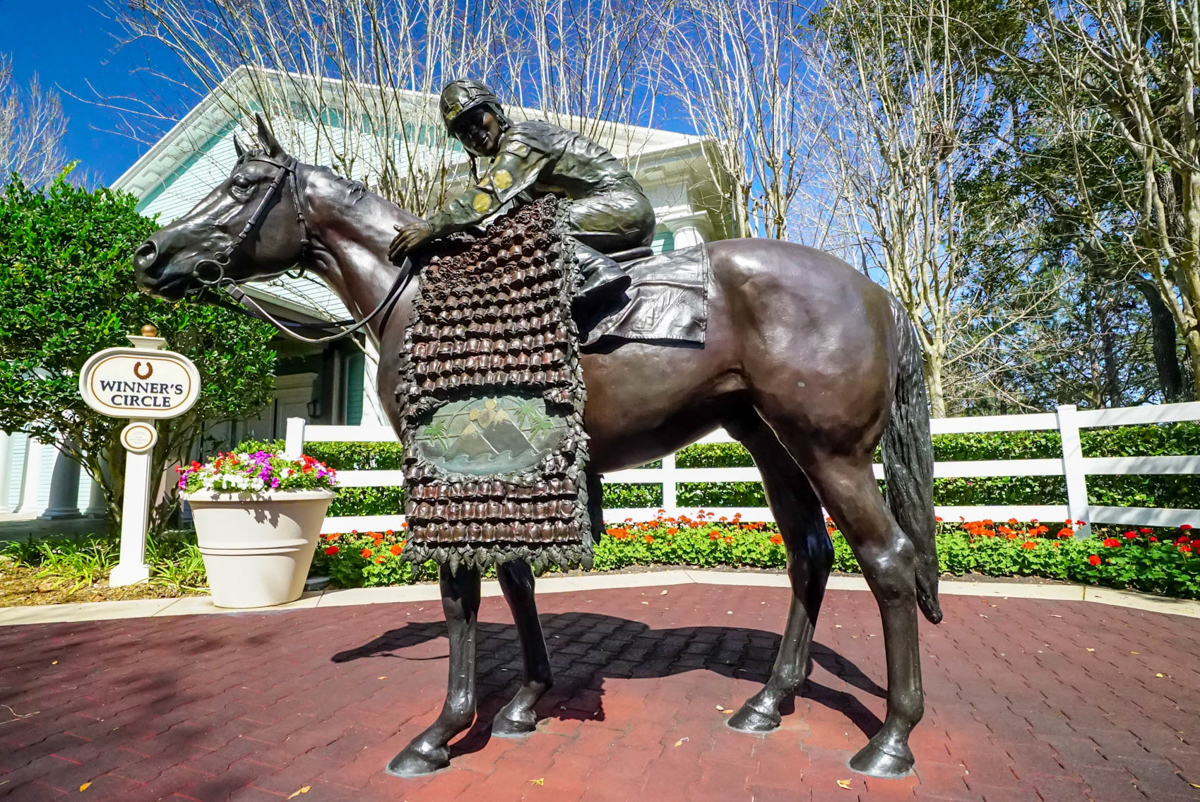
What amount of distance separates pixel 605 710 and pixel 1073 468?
615 centimetres

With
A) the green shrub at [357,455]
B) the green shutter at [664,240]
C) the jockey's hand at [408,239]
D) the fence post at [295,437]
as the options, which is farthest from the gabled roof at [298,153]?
the jockey's hand at [408,239]

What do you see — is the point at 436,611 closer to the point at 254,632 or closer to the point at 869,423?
the point at 254,632

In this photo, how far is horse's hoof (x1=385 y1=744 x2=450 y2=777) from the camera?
220 cm

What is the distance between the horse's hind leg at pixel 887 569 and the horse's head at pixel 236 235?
8.32 feet

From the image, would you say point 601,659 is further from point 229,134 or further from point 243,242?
point 229,134

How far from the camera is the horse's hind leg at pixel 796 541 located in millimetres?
2799

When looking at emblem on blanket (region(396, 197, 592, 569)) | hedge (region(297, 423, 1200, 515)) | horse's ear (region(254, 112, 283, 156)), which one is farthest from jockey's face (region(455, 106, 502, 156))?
hedge (region(297, 423, 1200, 515))

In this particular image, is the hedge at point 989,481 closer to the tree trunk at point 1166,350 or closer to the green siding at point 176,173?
the green siding at point 176,173

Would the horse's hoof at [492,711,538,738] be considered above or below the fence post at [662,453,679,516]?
below

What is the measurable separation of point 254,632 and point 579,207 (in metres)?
3.76

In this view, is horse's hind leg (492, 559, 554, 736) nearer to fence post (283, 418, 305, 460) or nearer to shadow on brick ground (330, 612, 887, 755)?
shadow on brick ground (330, 612, 887, 755)

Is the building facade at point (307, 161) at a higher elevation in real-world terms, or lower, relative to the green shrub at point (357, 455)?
higher

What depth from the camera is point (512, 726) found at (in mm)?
2559

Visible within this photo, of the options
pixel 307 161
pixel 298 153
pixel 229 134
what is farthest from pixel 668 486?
pixel 229 134
